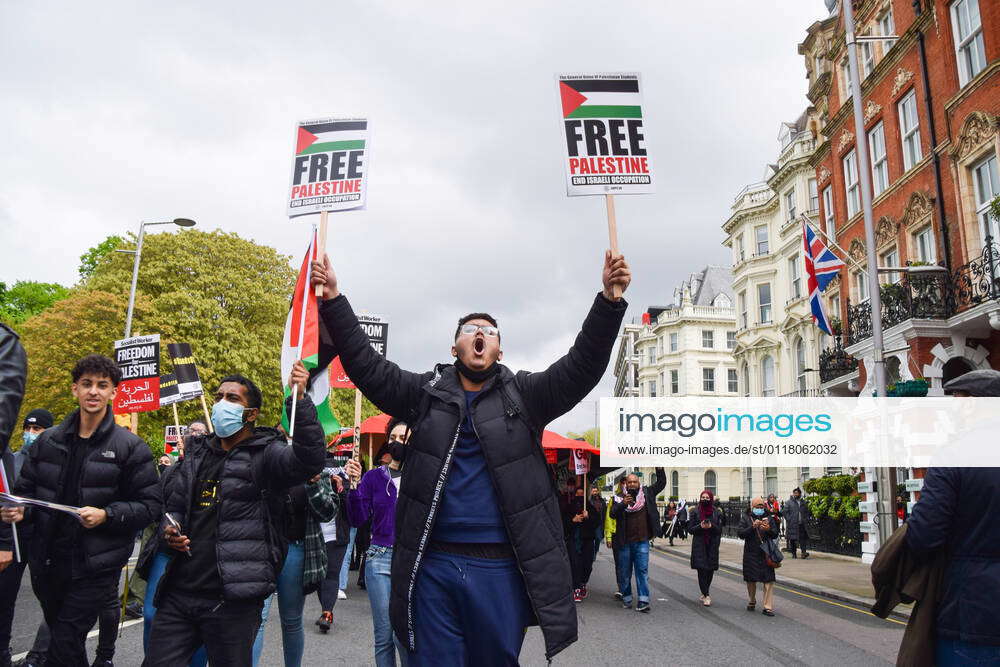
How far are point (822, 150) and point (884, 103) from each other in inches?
195

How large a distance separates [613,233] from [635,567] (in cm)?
923

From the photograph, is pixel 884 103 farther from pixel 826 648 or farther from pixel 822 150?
pixel 826 648

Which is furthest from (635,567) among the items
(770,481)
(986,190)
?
(770,481)

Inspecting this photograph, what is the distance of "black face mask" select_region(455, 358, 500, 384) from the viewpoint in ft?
11.8

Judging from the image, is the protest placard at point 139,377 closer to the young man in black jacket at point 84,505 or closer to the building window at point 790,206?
the young man in black jacket at point 84,505

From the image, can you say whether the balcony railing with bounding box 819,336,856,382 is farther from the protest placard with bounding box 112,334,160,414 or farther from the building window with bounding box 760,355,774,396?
the protest placard with bounding box 112,334,160,414

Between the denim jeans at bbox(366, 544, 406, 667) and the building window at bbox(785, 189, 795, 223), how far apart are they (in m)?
37.4

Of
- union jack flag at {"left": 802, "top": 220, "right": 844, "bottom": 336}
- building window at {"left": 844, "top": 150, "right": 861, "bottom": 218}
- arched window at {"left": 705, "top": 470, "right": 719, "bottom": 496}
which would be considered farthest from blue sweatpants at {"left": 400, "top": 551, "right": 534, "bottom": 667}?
arched window at {"left": 705, "top": 470, "right": 719, "bottom": 496}

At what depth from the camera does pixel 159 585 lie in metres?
4.10

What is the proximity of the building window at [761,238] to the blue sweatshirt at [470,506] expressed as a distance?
146ft

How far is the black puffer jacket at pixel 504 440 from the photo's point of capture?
321 centimetres

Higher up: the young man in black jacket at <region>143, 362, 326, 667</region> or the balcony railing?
the balcony railing

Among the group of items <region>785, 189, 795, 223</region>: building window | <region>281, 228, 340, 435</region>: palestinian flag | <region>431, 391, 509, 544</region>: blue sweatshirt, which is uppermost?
<region>785, 189, 795, 223</region>: building window

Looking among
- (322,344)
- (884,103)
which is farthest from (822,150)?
(322,344)
